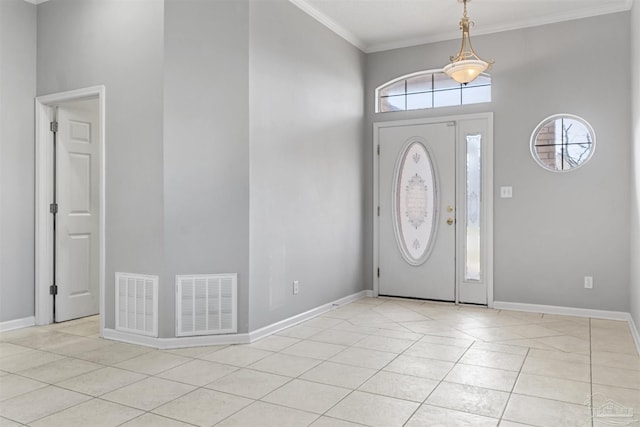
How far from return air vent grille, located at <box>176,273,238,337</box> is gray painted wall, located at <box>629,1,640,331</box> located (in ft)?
10.3

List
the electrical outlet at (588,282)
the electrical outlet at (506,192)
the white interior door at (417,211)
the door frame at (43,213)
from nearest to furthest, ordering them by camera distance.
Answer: the door frame at (43,213), the electrical outlet at (588,282), the electrical outlet at (506,192), the white interior door at (417,211)

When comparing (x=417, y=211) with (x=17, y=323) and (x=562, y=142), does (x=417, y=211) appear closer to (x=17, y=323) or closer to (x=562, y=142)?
(x=562, y=142)

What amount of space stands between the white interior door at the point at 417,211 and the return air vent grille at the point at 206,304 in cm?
241

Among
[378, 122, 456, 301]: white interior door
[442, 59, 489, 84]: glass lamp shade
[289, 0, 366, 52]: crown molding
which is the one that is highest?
[289, 0, 366, 52]: crown molding

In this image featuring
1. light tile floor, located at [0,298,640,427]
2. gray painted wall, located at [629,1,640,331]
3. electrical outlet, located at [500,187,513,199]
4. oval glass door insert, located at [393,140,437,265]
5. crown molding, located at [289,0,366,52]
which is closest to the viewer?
light tile floor, located at [0,298,640,427]

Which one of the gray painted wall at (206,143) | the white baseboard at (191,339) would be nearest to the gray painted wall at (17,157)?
the white baseboard at (191,339)

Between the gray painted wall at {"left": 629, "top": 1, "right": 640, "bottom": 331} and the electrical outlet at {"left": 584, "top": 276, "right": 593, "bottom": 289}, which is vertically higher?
the gray painted wall at {"left": 629, "top": 1, "right": 640, "bottom": 331}

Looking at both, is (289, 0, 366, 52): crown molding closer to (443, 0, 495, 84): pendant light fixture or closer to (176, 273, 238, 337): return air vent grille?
(443, 0, 495, 84): pendant light fixture

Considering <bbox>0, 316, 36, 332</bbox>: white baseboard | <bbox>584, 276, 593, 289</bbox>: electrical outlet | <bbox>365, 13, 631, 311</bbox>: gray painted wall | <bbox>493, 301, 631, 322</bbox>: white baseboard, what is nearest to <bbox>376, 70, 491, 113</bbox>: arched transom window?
<bbox>365, 13, 631, 311</bbox>: gray painted wall

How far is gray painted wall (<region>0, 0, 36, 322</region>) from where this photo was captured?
420 cm

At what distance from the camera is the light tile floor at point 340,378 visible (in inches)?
97.4

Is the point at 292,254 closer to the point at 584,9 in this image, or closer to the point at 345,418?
the point at 345,418

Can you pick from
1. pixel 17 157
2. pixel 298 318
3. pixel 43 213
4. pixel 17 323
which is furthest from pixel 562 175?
pixel 17 323

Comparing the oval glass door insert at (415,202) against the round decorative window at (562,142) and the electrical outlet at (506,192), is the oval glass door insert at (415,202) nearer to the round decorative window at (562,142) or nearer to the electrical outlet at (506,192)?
the electrical outlet at (506,192)
